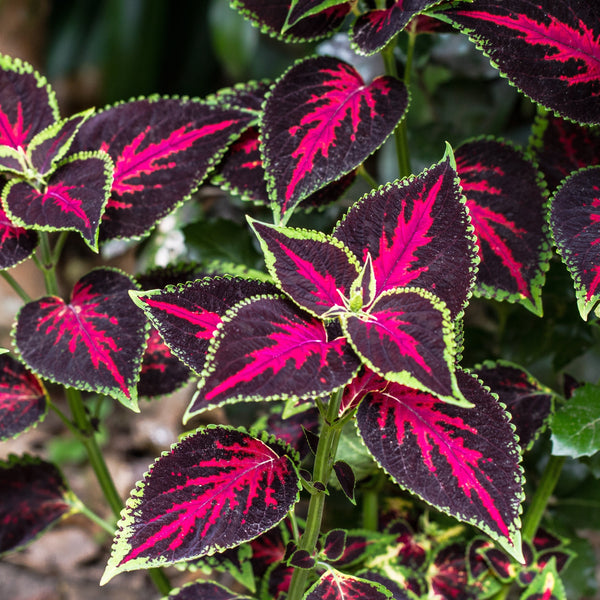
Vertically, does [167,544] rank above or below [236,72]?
below

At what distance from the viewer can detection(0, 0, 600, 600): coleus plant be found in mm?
524

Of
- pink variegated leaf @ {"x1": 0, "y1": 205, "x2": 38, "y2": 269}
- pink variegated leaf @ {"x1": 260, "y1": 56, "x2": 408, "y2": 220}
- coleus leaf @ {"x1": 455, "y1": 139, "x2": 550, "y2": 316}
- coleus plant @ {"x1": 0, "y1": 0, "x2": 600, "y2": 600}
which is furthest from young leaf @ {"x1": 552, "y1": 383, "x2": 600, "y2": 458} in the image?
pink variegated leaf @ {"x1": 0, "y1": 205, "x2": 38, "y2": 269}

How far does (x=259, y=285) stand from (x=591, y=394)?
1.25 feet

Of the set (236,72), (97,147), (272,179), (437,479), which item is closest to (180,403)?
(236,72)

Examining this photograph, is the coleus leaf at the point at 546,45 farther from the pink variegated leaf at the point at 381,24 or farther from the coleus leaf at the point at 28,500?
the coleus leaf at the point at 28,500

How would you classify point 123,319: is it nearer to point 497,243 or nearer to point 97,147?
point 97,147

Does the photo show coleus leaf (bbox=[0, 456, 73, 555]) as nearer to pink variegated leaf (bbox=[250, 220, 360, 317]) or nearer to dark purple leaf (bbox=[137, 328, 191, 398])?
dark purple leaf (bbox=[137, 328, 191, 398])

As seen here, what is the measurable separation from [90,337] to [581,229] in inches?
18.4

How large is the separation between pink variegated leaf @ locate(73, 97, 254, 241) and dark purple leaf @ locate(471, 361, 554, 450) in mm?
378

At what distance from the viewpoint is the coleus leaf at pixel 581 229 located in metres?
0.59

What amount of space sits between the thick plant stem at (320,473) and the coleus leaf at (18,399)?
0.32 metres

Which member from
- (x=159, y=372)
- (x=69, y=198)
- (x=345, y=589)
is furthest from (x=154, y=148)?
(x=345, y=589)

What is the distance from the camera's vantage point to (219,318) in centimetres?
56

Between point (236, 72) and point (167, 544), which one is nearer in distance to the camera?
point (167, 544)
